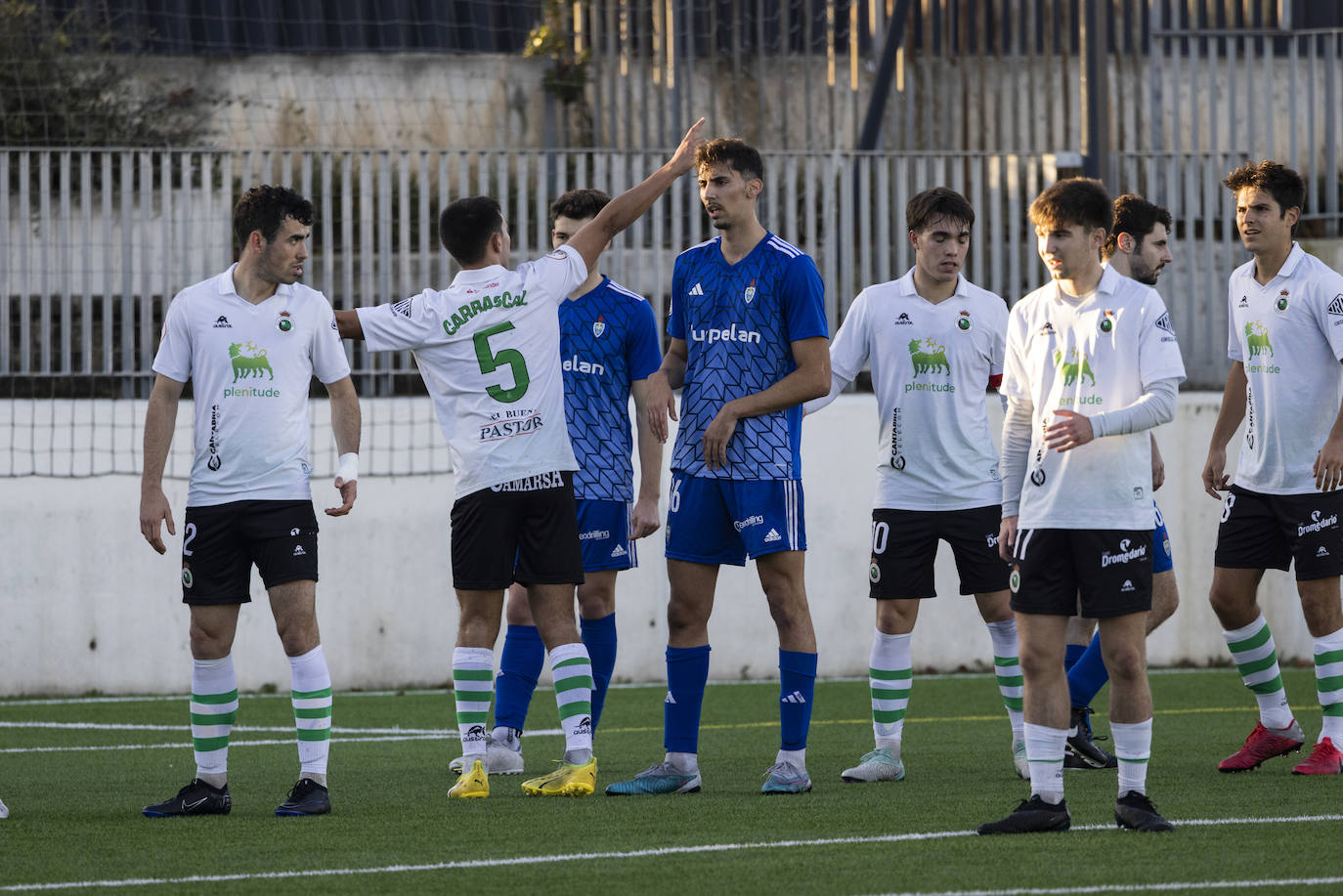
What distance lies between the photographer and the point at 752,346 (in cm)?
619

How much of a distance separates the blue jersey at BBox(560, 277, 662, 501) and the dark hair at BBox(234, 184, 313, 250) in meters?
1.41

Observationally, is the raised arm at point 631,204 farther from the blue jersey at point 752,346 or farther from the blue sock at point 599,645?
the blue sock at point 599,645

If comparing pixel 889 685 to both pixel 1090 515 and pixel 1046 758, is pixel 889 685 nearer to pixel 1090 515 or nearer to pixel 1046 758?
pixel 1046 758

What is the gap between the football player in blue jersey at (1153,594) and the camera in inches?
272

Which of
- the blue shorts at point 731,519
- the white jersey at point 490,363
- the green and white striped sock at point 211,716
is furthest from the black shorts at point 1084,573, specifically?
the green and white striped sock at point 211,716

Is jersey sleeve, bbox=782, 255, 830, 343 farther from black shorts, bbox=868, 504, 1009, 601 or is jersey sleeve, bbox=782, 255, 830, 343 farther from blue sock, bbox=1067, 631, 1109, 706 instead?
blue sock, bbox=1067, 631, 1109, 706

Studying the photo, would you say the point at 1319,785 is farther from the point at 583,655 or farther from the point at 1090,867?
the point at 583,655

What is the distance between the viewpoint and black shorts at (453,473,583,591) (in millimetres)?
6000

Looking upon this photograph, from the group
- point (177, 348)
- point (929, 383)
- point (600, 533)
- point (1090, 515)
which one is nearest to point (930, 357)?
point (929, 383)

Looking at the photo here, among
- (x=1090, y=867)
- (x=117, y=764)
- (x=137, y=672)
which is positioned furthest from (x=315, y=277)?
(x=1090, y=867)

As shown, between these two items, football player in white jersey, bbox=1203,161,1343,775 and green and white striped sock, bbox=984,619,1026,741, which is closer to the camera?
football player in white jersey, bbox=1203,161,1343,775

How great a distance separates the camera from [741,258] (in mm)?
6242

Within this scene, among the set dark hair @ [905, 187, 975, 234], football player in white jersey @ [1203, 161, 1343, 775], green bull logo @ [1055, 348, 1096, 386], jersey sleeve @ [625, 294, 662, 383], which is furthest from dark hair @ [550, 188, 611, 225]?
green bull logo @ [1055, 348, 1096, 386]

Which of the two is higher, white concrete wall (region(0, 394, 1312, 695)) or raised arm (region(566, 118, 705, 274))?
raised arm (region(566, 118, 705, 274))
